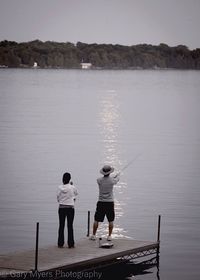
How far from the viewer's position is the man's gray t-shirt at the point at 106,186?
81.8 ft

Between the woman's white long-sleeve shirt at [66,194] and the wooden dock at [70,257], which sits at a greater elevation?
the woman's white long-sleeve shirt at [66,194]

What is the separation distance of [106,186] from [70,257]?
216 cm

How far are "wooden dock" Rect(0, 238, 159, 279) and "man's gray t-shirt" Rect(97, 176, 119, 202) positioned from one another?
1141 millimetres

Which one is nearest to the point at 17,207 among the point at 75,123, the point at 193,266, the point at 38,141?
the point at 193,266

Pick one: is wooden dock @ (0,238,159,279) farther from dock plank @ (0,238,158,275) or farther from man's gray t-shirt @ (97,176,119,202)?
man's gray t-shirt @ (97,176,119,202)

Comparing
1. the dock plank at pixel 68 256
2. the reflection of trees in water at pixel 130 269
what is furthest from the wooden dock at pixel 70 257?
the reflection of trees in water at pixel 130 269

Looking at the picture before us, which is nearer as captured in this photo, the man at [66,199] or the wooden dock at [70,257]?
the wooden dock at [70,257]

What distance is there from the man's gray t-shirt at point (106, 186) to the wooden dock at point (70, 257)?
3.74 feet

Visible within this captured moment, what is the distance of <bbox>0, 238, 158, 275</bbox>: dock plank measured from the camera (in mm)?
22734

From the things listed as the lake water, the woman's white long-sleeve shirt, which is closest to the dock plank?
the woman's white long-sleeve shirt

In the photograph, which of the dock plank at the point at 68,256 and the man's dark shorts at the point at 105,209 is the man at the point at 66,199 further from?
the man's dark shorts at the point at 105,209

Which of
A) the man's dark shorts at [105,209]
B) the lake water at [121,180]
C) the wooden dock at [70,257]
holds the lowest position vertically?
the lake water at [121,180]

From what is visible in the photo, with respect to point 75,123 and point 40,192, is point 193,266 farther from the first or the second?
point 75,123

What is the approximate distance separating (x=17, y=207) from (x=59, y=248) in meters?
13.9
